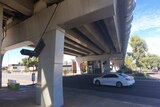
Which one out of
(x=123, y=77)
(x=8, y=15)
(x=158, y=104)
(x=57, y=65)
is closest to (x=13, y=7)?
(x=8, y=15)

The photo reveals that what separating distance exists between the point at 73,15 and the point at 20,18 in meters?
6.23

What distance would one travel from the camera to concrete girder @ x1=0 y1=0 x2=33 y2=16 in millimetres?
12369

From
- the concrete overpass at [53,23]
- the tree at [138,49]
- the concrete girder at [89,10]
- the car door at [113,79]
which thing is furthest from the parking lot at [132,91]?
the tree at [138,49]

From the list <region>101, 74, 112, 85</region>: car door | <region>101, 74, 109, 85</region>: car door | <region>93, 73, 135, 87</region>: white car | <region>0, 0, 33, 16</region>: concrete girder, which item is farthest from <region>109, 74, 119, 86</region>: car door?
<region>0, 0, 33, 16</region>: concrete girder

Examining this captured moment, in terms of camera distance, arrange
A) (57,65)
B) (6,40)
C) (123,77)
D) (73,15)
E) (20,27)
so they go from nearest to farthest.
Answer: (73,15) → (57,65) → (20,27) → (6,40) → (123,77)

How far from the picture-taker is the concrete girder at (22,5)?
1237 centimetres

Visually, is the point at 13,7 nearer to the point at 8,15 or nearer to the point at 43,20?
the point at 43,20

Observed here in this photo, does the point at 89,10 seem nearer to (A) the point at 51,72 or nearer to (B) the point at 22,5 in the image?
(A) the point at 51,72

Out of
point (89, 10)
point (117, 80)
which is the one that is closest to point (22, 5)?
point (89, 10)

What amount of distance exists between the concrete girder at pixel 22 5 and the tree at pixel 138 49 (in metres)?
56.7

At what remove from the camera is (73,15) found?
36.6 feet

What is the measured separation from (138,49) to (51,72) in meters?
59.8

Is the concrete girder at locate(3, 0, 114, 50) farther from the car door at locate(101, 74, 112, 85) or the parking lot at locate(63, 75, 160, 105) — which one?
the car door at locate(101, 74, 112, 85)

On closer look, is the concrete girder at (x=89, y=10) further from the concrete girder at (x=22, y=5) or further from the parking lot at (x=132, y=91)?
the parking lot at (x=132, y=91)
